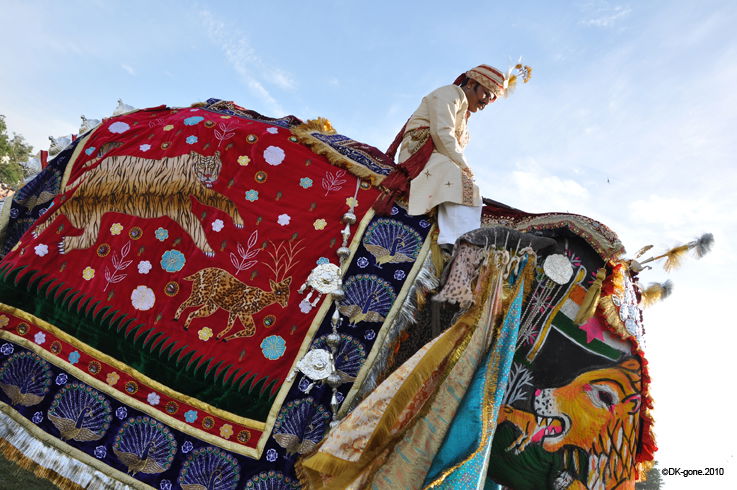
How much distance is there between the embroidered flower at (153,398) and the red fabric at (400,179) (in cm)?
150

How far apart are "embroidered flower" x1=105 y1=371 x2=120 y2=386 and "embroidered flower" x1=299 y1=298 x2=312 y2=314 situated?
1.02 metres

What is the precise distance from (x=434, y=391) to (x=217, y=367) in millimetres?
1151

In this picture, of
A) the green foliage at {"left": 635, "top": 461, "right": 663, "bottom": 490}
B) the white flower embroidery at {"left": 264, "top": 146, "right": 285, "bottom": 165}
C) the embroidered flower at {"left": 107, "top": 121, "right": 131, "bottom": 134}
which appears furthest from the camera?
the green foliage at {"left": 635, "top": 461, "right": 663, "bottom": 490}

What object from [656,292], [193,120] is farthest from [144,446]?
[656,292]

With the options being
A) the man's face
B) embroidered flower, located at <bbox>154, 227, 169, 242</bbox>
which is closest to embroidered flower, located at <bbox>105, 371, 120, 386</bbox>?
embroidered flower, located at <bbox>154, 227, 169, 242</bbox>

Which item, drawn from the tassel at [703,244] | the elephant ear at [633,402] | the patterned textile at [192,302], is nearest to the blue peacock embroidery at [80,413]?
the patterned textile at [192,302]

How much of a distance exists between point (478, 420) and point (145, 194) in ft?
7.44

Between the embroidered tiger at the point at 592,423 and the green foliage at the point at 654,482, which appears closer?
the embroidered tiger at the point at 592,423

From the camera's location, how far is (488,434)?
2297 millimetres

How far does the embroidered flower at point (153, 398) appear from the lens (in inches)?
115

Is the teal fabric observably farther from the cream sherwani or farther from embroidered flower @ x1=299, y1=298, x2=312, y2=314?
embroidered flower @ x1=299, y1=298, x2=312, y2=314

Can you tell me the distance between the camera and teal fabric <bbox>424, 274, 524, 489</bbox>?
223 centimetres

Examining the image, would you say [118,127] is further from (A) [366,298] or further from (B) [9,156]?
(B) [9,156]

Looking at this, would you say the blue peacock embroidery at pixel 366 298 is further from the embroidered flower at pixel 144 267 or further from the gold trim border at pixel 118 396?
the embroidered flower at pixel 144 267
